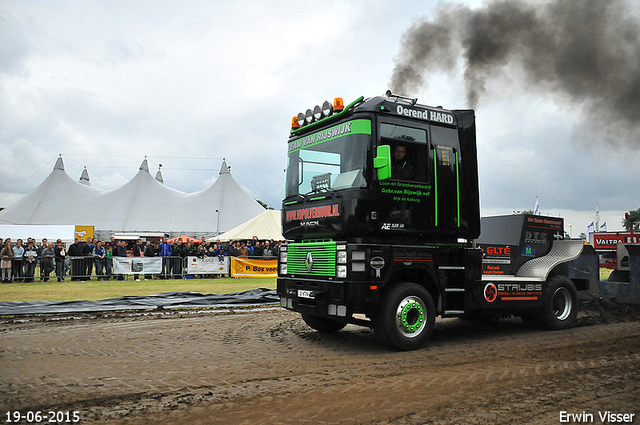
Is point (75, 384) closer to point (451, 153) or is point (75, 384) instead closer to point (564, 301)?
point (451, 153)

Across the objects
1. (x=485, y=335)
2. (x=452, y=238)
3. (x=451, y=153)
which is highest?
(x=451, y=153)

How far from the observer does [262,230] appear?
104 ft

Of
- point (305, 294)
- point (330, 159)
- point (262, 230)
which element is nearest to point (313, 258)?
point (305, 294)

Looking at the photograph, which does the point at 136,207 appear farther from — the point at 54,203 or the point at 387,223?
the point at 387,223

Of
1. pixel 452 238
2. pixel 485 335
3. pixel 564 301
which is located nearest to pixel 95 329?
pixel 452 238

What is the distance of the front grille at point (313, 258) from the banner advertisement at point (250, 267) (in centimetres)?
1531

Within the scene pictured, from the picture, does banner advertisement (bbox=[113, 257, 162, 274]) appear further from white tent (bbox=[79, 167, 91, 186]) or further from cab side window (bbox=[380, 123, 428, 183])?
white tent (bbox=[79, 167, 91, 186])

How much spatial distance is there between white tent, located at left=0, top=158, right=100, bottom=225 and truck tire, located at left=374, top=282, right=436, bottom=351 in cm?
3698

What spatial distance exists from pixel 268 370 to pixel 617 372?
158 inches

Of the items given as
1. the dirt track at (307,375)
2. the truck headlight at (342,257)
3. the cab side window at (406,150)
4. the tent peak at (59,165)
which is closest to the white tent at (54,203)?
the tent peak at (59,165)

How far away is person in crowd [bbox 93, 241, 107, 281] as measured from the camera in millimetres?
20172

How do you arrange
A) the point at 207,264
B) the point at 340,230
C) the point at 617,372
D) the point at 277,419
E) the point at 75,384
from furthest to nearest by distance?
1. the point at 207,264
2. the point at 340,230
3. the point at 617,372
4. the point at 75,384
5. the point at 277,419

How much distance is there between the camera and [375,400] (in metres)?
4.65

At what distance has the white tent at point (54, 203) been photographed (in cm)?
3819
